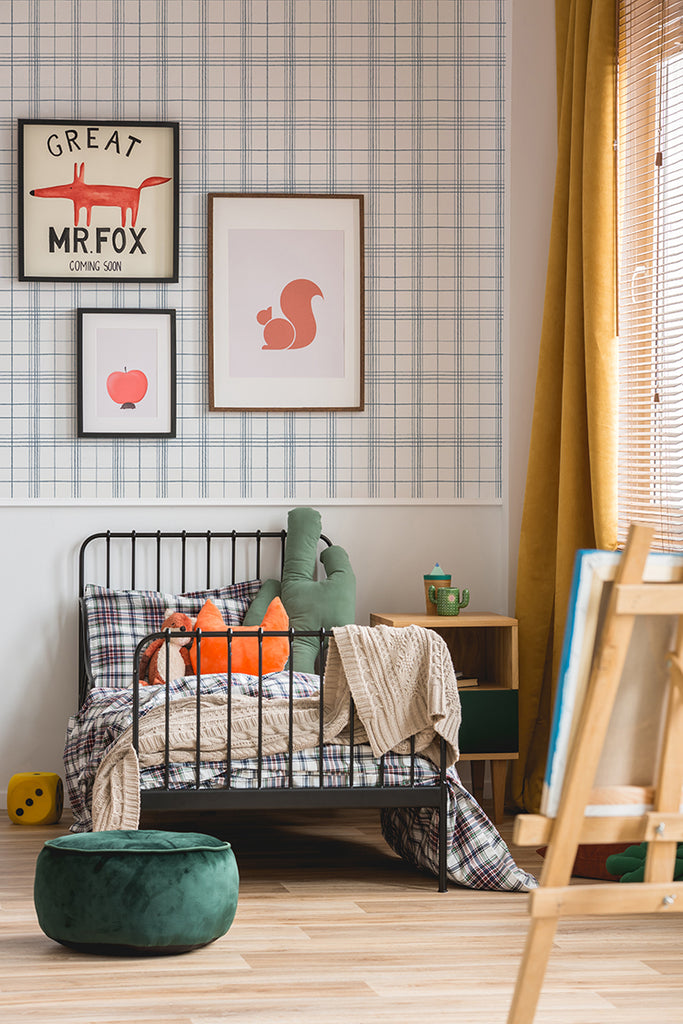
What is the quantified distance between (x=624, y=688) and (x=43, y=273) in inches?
117

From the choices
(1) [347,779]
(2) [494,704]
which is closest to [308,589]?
(2) [494,704]

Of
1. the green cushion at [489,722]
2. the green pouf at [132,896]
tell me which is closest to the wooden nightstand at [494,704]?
the green cushion at [489,722]

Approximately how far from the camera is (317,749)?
314 centimetres

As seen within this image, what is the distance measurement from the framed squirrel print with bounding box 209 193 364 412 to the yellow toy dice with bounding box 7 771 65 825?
1386 mm

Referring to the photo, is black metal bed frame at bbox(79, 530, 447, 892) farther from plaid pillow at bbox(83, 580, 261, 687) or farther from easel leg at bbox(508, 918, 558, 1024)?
easel leg at bbox(508, 918, 558, 1024)

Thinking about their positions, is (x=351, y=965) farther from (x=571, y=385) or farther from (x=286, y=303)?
(x=286, y=303)

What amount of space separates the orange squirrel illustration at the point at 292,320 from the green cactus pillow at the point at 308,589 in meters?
0.60

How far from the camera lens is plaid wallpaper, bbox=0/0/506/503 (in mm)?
4156

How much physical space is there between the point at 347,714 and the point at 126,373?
164 centimetres

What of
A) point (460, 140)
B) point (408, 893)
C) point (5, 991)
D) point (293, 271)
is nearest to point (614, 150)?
point (460, 140)

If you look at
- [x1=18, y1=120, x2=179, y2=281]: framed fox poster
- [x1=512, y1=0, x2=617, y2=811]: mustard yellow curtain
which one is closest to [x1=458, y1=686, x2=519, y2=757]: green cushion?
[x1=512, y1=0, x2=617, y2=811]: mustard yellow curtain

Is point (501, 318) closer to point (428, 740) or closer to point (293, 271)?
point (293, 271)

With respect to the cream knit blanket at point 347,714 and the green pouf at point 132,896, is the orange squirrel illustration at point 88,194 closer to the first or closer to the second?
the cream knit blanket at point 347,714

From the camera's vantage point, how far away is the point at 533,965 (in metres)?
1.69
